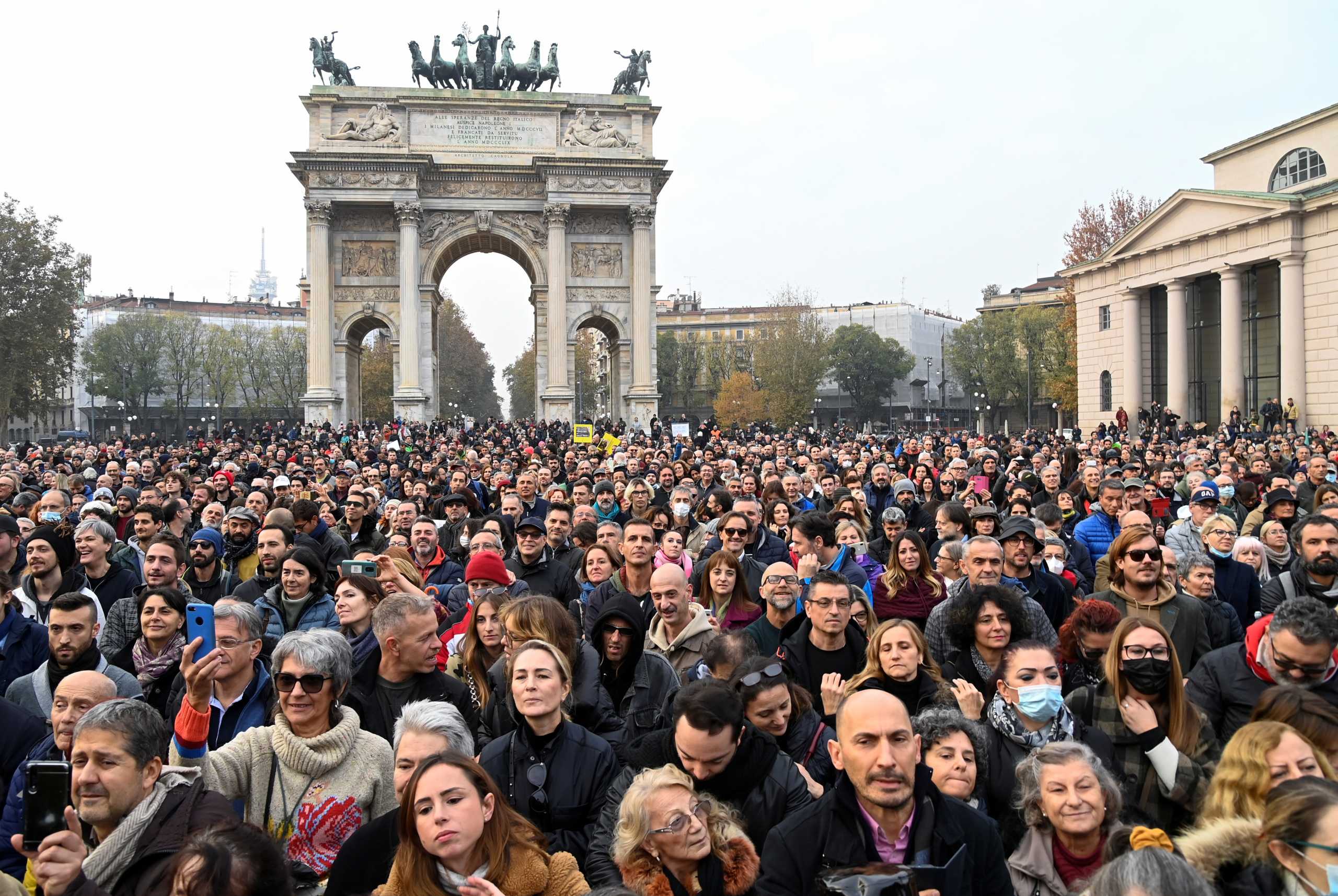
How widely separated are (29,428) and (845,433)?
85047mm

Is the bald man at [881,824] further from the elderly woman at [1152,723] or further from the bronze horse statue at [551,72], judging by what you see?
the bronze horse statue at [551,72]

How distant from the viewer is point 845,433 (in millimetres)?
35219

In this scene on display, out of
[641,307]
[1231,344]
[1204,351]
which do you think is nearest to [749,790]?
[1231,344]

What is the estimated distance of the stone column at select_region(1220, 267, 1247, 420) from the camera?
35.6 metres

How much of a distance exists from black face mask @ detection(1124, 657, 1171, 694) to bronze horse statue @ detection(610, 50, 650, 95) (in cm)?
4546

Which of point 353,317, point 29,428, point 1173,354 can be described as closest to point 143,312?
point 29,428

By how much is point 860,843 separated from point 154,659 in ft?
13.0

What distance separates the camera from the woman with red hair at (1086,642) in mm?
5309

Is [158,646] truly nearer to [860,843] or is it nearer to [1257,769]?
[860,843]

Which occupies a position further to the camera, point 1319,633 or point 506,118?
point 506,118

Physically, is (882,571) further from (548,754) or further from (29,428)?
(29,428)

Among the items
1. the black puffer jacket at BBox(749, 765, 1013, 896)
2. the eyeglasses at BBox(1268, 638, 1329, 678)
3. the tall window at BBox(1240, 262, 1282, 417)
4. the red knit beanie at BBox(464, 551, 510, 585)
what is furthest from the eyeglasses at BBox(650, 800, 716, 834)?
the tall window at BBox(1240, 262, 1282, 417)

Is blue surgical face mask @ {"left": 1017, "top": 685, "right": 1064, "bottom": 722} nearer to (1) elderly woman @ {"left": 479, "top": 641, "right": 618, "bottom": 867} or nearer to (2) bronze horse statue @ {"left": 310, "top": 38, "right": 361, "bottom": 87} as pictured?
(1) elderly woman @ {"left": 479, "top": 641, "right": 618, "bottom": 867}

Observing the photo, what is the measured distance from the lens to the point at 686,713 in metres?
4.04
